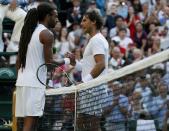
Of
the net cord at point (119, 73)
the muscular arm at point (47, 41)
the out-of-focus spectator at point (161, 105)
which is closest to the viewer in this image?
the out-of-focus spectator at point (161, 105)

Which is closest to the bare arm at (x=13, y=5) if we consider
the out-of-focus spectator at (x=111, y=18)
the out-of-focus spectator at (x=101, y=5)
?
the out-of-focus spectator at (x=111, y=18)

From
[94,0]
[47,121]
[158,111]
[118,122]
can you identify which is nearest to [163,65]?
[158,111]

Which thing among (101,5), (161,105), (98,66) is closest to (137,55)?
(101,5)

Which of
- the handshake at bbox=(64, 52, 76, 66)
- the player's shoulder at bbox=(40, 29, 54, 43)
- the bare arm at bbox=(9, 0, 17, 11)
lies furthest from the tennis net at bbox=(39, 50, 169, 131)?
the bare arm at bbox=(9, 0, 17, 11)

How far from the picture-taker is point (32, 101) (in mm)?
9086

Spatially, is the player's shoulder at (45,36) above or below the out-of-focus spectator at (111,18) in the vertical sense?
below

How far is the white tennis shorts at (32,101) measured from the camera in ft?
29.8

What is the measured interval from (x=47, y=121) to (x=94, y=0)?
40.4 feet

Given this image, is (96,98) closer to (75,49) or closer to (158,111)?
(158,111)

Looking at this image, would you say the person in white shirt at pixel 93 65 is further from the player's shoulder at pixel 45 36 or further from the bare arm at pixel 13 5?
the bare arm at pixel 13 5

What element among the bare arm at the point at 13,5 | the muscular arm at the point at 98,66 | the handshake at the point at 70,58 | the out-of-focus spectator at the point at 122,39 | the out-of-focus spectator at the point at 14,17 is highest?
the out-of-focus spectator at the point at 122,39

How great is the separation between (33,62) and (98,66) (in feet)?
2.39

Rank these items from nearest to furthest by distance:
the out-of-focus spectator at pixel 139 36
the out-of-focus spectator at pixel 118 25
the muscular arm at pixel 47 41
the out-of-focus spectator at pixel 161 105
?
the out-of-focus spectator at pixel 161 105 → the muscular arm at pixel 47 41 → the out-of-focus spectator at pixel 139 36 → the out-of-focus spectator at pixel 118 25

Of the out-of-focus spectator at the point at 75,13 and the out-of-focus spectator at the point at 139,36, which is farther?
the out-of-focus spectator at the point at 75,13
